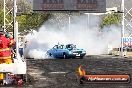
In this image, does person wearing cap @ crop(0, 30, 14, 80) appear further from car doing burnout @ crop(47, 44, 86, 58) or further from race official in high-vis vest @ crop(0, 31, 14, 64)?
car doing burnout @ crop(47, 44, 86, 58)

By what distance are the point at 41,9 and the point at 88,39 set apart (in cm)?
2249

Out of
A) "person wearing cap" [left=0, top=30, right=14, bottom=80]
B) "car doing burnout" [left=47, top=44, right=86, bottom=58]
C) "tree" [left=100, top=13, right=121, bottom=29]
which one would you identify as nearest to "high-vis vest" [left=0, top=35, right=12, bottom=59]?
"person wearing cap" [left=0, top=30, right=14, bottom=80]

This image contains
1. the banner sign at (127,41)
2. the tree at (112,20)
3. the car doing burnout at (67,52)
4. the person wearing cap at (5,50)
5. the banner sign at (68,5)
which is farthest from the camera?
the tree at (112,20)

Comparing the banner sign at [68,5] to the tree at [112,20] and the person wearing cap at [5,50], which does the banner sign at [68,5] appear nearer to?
the person wearing cap at [5,50]

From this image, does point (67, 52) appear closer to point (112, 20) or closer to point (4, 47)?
A: point (4, 47)

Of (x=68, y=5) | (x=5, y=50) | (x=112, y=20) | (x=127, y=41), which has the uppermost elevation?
(x=68, y=5)

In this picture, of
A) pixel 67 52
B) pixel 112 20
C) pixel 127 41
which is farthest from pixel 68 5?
pixel 112 20

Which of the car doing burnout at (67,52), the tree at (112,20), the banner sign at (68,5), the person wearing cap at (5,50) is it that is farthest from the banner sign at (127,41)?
the tree at (112,20)

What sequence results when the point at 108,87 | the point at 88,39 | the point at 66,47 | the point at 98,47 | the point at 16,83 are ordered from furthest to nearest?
the point at 88,39 → the point at 98,47 → the point at 66,47 → the point at 16,83 → the point at 108,87

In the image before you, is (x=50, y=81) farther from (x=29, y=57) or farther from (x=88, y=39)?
(x=88, y=39)

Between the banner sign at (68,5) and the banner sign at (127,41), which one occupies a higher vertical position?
the banner sign at (68,5)

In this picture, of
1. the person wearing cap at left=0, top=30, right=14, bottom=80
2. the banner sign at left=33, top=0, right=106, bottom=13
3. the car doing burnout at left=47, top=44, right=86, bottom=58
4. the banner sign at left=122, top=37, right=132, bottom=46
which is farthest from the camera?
the banner sign at left=122, top=37, right=132, bottom=46

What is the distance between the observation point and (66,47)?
3856 centimetres

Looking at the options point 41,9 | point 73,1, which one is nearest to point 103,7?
point 73,1
